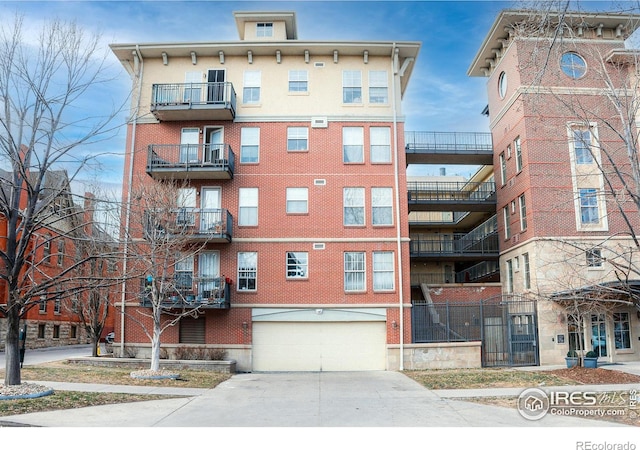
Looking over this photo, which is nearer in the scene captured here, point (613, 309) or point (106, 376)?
point (106, 376)

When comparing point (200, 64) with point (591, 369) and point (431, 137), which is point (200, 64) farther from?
point (591, 369)

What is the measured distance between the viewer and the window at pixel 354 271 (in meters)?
23.6

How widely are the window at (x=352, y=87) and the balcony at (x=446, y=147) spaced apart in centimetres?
565

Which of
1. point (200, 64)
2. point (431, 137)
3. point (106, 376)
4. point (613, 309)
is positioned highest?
point (200, 64)

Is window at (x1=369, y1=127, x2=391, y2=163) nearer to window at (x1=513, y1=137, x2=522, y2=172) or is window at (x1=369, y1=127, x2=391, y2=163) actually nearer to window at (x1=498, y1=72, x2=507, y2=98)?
window at (x1=513, y1=137, x2=522, y2=172)

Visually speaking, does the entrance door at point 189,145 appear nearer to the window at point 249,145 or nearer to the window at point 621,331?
the window at point 249,145

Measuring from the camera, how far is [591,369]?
1828 cm

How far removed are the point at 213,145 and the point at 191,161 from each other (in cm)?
123

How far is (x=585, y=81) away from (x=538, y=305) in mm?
10690

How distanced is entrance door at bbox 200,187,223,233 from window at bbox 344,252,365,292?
569 cm

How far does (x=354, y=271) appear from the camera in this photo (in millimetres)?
23656

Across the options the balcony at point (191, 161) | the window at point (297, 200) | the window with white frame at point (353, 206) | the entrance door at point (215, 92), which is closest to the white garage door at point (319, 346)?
the window with white frame at point (353, 206)

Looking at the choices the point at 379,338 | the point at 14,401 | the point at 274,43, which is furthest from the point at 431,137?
the point at 14,401

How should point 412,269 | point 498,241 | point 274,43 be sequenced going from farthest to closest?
1. point 412,269
2. point 498,241
3. point 274,43
